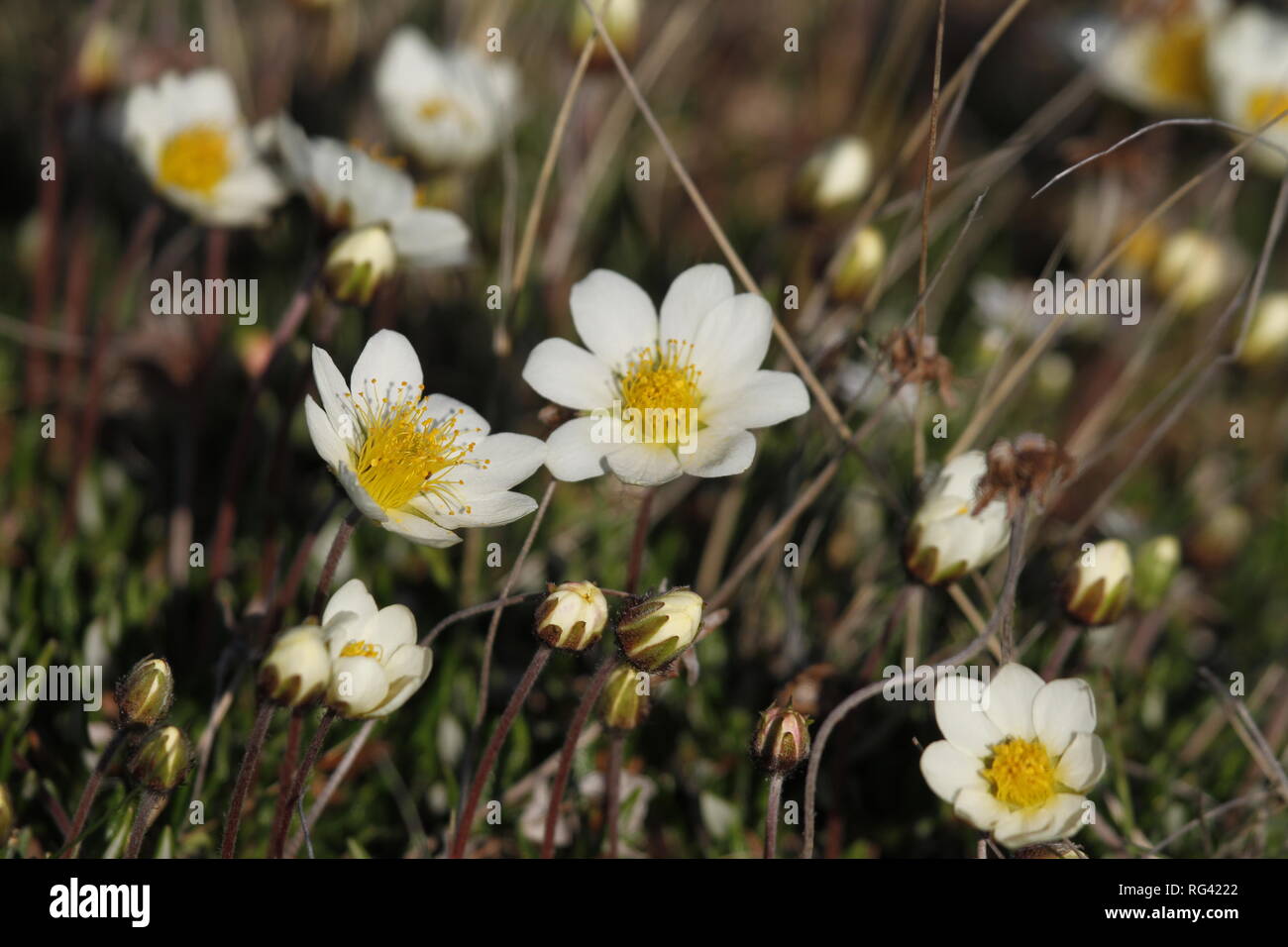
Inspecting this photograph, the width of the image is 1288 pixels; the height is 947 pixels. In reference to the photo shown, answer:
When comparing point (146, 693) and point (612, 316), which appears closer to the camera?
point (146, 693)

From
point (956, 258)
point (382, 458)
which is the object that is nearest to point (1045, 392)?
point (956, 258)

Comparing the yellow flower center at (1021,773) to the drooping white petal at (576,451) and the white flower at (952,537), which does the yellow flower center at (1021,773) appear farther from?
the drooping white petal at (576,451)

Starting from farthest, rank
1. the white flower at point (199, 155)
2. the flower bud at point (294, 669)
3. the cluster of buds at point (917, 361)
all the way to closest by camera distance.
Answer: the white flower at point (199, 155) < the cluster of buds at point (917, 361) < the flower bud at point (294, 669)

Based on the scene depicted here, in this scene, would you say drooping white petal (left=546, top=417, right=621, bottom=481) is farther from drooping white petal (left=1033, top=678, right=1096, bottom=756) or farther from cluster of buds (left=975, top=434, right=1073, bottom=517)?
drooping white petal (left=1033, top=678, right=1096, bottom=756)

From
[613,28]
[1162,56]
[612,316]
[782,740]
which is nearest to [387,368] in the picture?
[612,316]

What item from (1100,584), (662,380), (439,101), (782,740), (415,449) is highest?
(439,101)

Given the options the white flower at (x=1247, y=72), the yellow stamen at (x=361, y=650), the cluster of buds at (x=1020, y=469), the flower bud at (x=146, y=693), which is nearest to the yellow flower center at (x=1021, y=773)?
the cluster of buds at (x=1020, y=469)

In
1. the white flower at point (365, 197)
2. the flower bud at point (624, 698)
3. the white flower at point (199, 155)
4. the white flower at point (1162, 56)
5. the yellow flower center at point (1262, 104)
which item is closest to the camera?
the flower bud at point (624, 698)

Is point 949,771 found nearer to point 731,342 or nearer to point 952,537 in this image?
point 952,537
